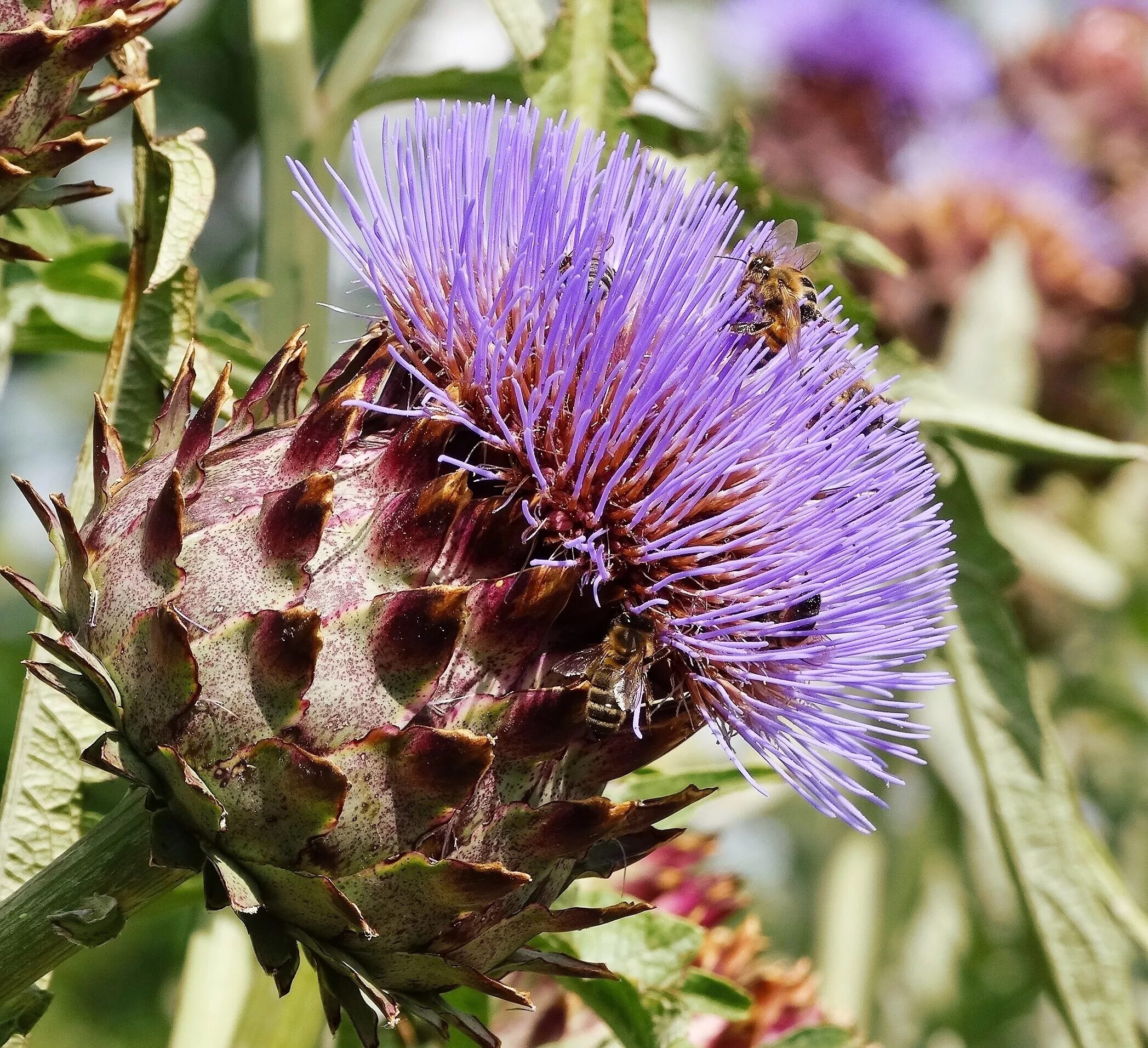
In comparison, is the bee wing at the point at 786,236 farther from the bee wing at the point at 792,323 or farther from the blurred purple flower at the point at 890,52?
the blurred purple flower at the point at 890,52

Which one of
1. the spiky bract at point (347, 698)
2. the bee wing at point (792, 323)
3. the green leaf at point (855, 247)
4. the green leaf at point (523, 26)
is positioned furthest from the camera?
the green leaf at point (855, 247)

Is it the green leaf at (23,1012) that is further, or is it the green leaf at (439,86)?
the green leaf at (439,86)

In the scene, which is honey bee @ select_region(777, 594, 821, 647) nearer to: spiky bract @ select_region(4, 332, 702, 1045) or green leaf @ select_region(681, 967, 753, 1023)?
spiky bract @ select_region(4, 332, 702, 1045)

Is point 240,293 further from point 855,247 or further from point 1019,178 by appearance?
point 1019,178

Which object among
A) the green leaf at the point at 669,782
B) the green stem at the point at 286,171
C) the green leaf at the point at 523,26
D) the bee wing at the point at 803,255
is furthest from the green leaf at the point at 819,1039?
the green leaf at the point at 523,26

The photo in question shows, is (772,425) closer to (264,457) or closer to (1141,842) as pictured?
(264,457)

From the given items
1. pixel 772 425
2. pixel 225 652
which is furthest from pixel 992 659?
pixel 225 652

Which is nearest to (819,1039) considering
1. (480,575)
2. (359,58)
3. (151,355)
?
(480,575)
